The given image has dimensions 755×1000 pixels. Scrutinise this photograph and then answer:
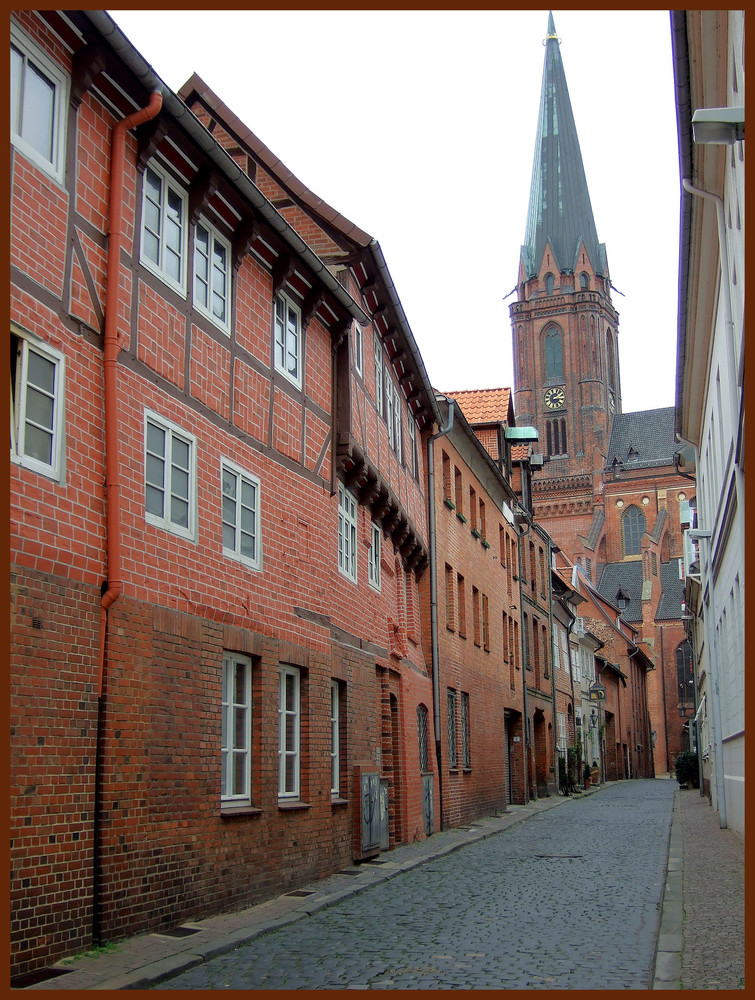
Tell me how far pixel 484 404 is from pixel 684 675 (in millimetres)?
54625

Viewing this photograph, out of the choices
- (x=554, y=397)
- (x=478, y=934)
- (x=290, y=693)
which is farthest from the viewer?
(x=554, y=397)

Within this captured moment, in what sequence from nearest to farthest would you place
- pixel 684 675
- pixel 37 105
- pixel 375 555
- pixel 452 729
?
pixel 37 105 < pixel 375 555 < pixel 452 729 < pixel 684 675

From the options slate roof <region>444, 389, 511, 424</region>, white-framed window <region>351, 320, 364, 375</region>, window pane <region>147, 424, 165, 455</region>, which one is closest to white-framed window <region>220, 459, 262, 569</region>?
window pane <region>147, 424, 165, 455</region>

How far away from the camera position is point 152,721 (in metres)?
9.20

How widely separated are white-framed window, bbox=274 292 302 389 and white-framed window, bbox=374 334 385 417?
12.6 feet

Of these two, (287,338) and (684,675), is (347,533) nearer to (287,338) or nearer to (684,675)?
(287,338)

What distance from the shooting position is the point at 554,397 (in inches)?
4235

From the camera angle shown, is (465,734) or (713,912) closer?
(713,912)

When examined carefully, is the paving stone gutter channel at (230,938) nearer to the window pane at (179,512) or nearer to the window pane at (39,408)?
the window pane at (179,512)

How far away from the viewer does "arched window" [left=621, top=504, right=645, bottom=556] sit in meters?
95.8

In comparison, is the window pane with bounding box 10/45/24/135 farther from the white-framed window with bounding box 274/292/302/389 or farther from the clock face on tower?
the clock face on tower

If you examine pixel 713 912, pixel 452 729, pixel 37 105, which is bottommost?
pixel 713 912

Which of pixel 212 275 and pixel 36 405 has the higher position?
pixel 212 275

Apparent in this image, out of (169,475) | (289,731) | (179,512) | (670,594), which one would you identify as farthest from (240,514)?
(670,594)
